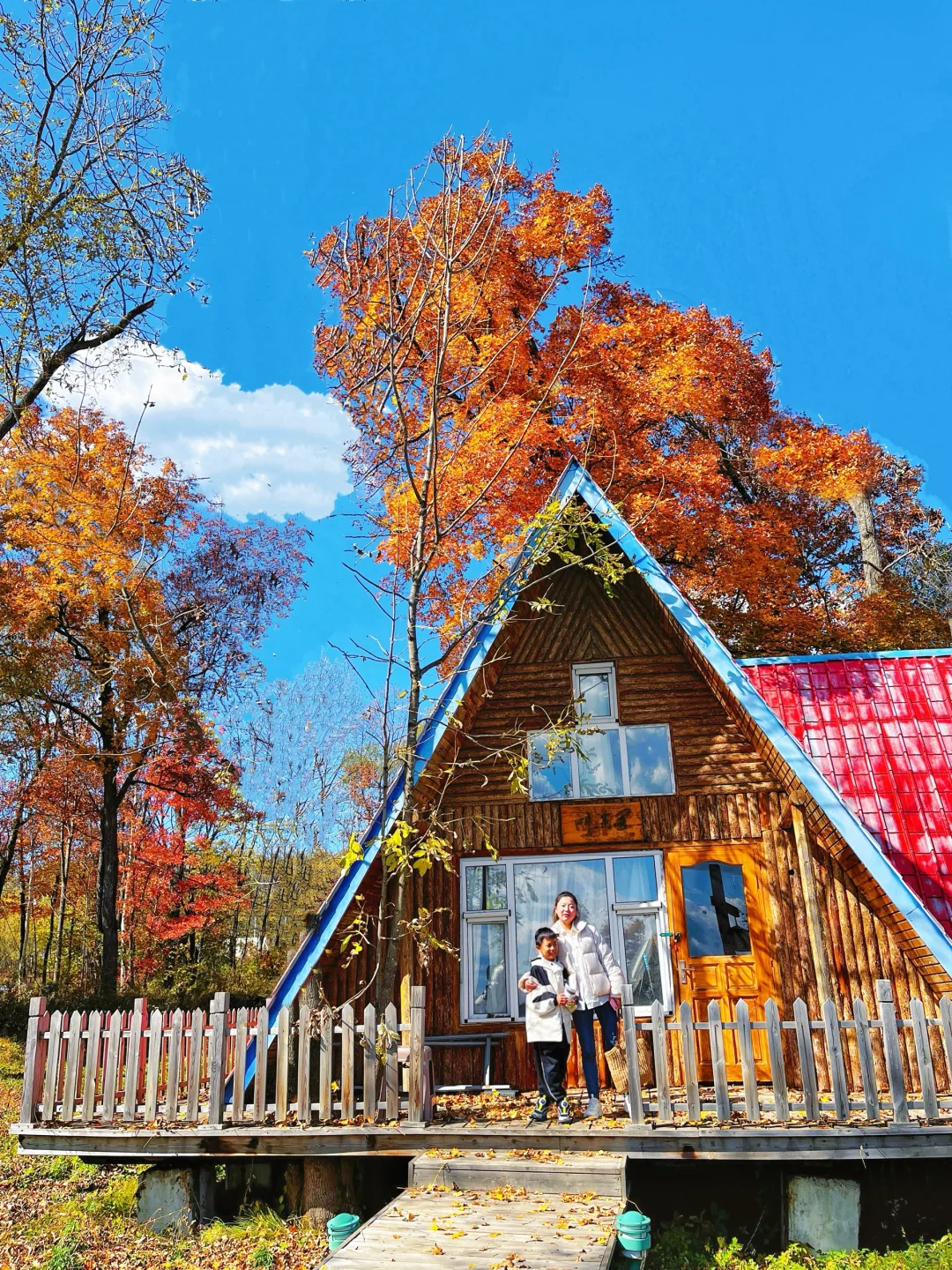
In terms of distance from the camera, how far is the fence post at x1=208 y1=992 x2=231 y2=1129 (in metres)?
8.54

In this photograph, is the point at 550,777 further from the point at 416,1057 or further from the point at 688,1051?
the point at 688,1051

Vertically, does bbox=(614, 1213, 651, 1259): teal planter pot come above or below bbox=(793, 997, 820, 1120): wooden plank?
below

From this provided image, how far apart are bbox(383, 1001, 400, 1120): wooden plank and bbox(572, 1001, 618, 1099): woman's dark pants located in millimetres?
1659

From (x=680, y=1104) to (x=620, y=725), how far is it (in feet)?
13.3

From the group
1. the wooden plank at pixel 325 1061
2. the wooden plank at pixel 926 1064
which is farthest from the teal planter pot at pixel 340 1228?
the wooden plank at pixel 926 1064

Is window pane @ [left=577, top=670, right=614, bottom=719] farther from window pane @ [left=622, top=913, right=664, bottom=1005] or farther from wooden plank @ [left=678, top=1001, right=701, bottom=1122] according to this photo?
wooden plank @ [left=678, top=1001, right=701, bottom=1122]

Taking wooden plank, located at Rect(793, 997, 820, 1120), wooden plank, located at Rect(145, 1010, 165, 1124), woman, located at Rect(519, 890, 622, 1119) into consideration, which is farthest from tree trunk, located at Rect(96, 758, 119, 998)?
wooden plank, located at Rect(793, 997, 820, 1120)

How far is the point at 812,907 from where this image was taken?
9797mm

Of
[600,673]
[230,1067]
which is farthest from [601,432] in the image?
[230,1067]

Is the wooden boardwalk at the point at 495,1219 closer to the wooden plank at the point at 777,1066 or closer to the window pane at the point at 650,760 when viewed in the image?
the wooden plank at the point at 777,1066

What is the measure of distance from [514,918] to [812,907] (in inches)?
128

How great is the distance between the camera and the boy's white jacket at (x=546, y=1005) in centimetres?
845

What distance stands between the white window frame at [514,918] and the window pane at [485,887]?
40 millimetres

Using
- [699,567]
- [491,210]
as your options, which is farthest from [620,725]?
[699,567]
